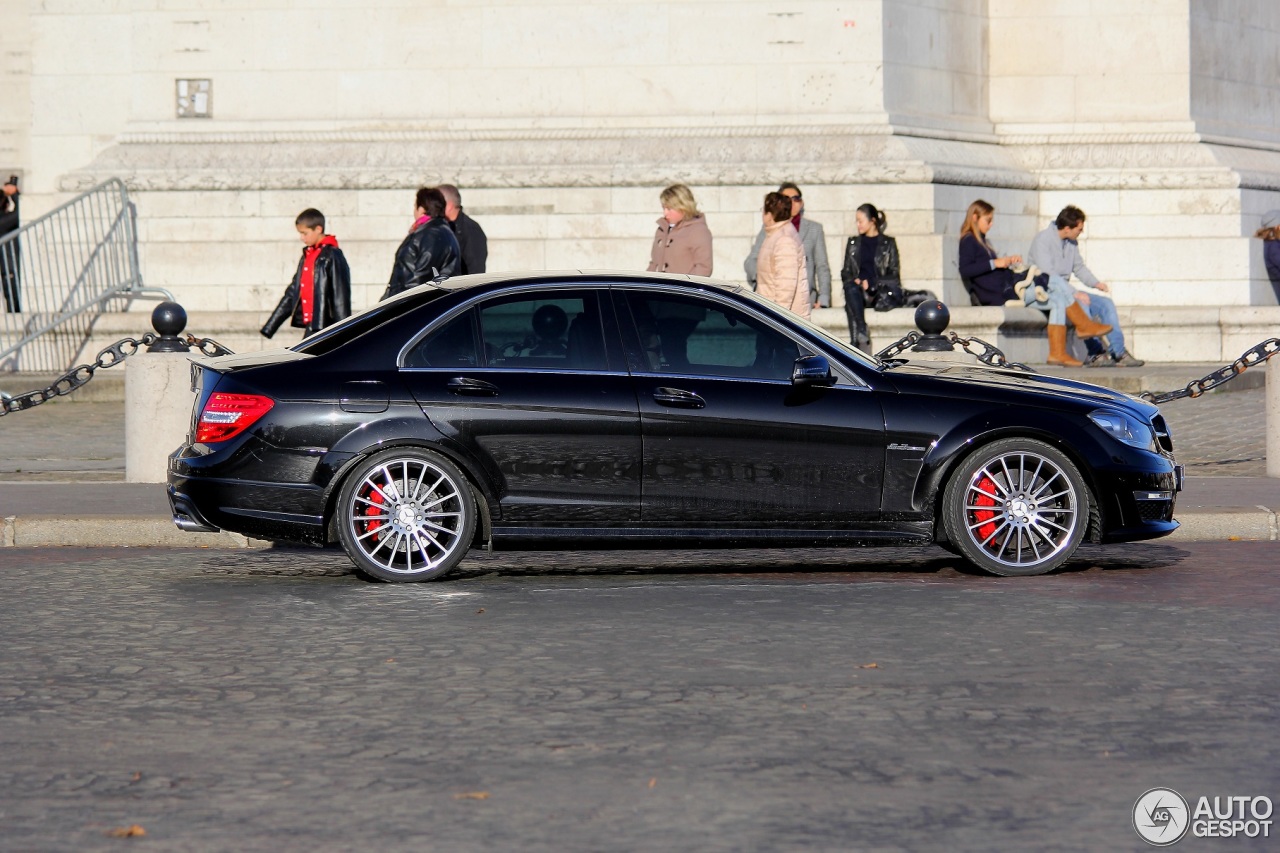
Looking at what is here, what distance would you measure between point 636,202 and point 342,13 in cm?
358

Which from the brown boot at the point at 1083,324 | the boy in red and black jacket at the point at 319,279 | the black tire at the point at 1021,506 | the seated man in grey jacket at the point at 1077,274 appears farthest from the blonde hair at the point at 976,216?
the black tire at the point at 1021,506

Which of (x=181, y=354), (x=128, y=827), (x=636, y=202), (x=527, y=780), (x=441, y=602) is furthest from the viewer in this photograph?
(x=636, y=202)

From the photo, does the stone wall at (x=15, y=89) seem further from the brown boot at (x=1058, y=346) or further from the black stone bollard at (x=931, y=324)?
the black stone bollard at (x=931, y=324)

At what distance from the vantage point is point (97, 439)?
1577 cm

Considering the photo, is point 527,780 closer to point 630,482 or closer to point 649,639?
point 649,639

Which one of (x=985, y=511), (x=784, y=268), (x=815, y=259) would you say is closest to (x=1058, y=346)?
(x=815, y=259)

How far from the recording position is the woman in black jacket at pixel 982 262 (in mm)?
19938

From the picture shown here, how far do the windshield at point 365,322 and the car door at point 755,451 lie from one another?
3.52 ft

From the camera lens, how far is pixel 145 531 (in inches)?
430

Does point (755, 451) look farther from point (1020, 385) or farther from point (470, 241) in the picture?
point (470, 241)

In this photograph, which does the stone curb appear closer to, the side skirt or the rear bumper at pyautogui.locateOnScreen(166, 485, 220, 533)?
the rear bumper at pyautogui.locateOnScreen(166, 485, 220, 533)

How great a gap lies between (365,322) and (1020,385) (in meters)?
2.96

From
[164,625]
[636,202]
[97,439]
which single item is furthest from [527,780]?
[636,202]

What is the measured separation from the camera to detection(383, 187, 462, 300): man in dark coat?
14758 mm
